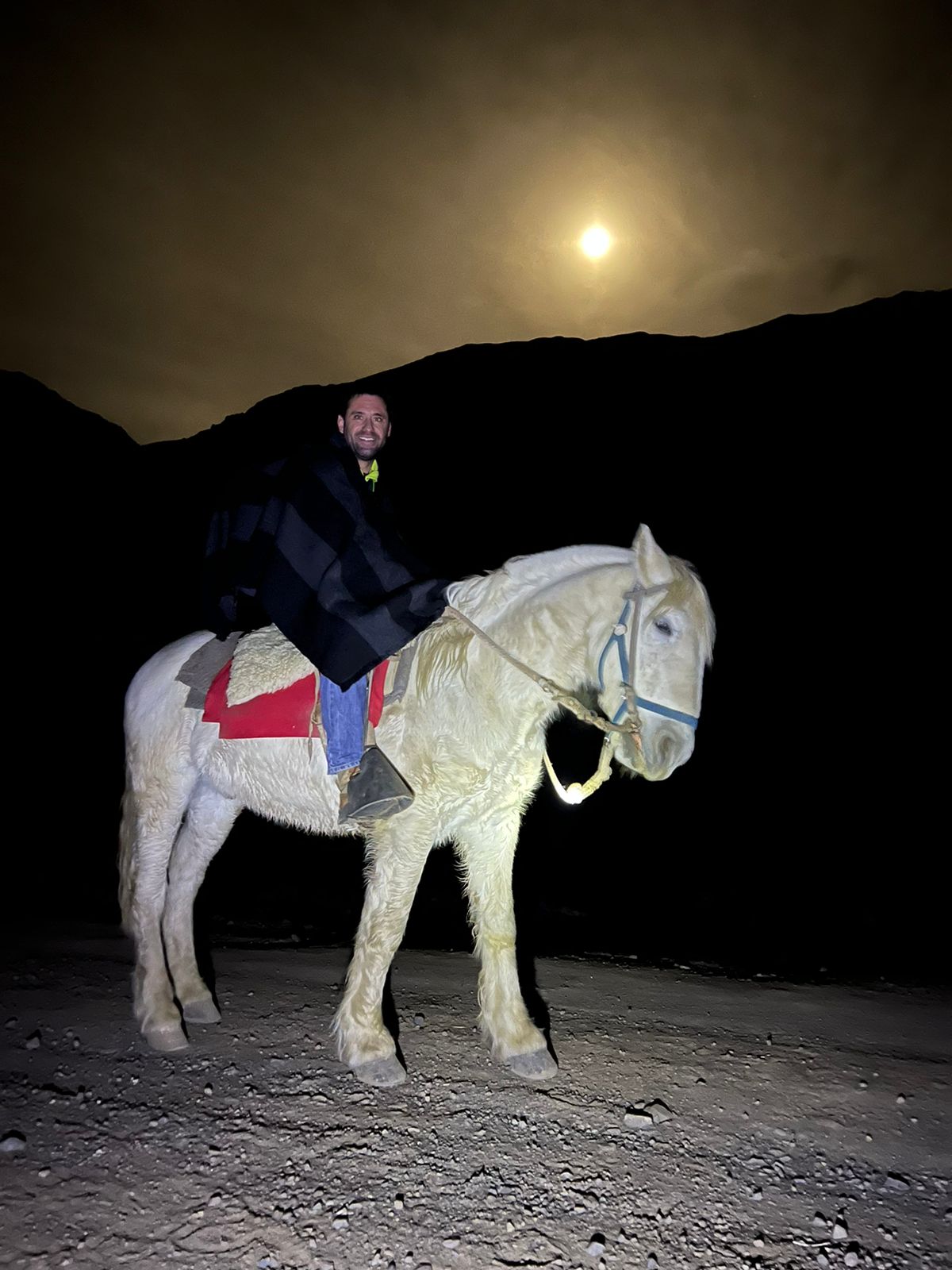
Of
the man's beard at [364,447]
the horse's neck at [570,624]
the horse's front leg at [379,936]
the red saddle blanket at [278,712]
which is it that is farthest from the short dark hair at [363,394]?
the horse's front leg at [379,936]

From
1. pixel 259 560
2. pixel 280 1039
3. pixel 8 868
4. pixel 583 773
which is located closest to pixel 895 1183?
pixel 280 1039

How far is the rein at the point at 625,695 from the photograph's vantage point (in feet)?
9.22

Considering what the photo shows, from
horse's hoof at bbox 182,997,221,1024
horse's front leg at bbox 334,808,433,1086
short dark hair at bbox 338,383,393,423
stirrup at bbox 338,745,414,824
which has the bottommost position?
horse's hoof at bbox 182,997,221,1024

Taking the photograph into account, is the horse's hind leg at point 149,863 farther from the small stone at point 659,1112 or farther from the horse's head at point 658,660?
the horse's head at point 658,660

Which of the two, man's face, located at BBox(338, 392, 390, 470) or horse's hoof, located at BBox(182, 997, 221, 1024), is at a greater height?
man's face, located at BBox(338, 392, 390, 470)

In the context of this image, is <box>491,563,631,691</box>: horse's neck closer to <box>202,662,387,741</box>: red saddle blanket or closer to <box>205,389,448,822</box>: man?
<box>205,389,448,822</box>: man

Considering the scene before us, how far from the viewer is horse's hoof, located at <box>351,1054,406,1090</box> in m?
3.13

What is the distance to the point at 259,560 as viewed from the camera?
384 cm

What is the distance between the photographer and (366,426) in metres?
3.95

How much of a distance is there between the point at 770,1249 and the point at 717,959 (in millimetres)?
5722

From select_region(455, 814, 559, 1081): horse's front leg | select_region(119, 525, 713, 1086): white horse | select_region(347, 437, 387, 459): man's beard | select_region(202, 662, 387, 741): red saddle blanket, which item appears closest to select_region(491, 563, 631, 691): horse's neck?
select_region(119, 525, 713, 1086): white horse

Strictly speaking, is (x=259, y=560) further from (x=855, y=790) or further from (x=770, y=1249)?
(x=855, y=790)

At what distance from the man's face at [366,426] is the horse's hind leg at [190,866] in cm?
226

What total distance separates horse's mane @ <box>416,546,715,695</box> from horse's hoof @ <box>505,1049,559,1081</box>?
1.83 m
